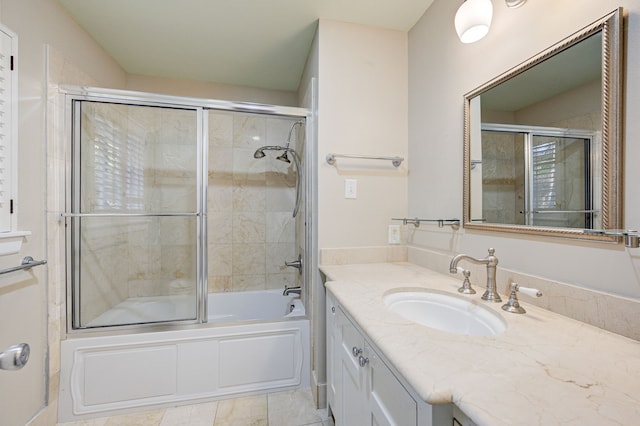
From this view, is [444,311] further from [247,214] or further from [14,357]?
[247,214]

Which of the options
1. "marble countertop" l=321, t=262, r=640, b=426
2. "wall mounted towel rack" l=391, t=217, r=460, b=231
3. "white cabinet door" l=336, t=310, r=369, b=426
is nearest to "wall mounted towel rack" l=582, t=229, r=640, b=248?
"marble countertop" l=321, t=262, r=640, b=426

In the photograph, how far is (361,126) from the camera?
5.52 ft

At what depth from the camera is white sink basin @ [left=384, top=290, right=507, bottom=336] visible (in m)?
0.92

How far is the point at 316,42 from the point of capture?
1.71m

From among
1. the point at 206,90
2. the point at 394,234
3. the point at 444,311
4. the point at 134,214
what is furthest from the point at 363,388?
the point at 206,90

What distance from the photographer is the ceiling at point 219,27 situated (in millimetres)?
1525

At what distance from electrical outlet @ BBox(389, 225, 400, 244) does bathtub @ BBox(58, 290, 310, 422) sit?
83 cm

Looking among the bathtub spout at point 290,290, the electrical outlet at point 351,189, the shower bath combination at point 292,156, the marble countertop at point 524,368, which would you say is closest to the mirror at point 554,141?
the marble countertop at point 524,368

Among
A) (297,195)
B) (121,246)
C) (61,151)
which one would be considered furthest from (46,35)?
(297,195)

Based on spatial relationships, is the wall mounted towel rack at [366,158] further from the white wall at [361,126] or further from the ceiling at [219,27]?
the ceiling at [219,27]

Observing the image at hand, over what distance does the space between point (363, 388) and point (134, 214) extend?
186 cm

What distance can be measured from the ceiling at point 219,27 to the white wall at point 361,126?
14 cm

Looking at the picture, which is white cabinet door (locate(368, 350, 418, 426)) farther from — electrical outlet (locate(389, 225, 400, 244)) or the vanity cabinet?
electrical outlet (locate(389, 225, 400, 244))

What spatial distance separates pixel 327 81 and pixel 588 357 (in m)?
1.67
